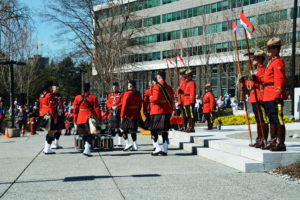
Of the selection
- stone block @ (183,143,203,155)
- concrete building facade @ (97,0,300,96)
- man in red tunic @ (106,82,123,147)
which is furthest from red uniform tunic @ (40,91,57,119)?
concrete building facade @ (97,0,300,96)

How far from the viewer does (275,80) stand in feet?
24.0

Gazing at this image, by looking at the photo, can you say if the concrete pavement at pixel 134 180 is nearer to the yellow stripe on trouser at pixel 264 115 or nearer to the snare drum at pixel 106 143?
the yellow stripe on trouser at pixel 264 115

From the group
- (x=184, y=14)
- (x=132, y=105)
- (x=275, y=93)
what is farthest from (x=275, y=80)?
(x=184, y=14)

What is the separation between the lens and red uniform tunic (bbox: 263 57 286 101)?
727 centimetres

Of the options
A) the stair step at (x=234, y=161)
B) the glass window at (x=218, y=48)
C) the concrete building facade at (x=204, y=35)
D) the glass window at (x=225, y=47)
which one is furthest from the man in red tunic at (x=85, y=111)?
the glass window at (x=218, y=48)

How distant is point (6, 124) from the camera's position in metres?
26.1

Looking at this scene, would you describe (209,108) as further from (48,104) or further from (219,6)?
(219,6)

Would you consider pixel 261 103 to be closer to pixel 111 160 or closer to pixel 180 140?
pixel 111 160

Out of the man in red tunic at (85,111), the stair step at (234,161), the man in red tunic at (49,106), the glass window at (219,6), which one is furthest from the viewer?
the glass window at (219,6)

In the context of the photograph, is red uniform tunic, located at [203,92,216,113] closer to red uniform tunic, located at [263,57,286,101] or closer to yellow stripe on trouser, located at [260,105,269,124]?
yellow stripe on trouser, located at [260,105,269,124]

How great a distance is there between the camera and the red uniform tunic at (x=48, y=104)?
11.2 m

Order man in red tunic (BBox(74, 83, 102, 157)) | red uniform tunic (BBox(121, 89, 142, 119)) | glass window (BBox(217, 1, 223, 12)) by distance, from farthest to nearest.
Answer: glass window (BBox(217, 1, 223, 12))
red uniform tunic (BBox(121, 89, 142, 119))
man in red tunic (BBox(74, 83, 102, 157))

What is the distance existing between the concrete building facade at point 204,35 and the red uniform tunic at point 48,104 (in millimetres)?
22217

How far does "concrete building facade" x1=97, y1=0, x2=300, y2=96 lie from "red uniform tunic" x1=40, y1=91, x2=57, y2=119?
22217mm
